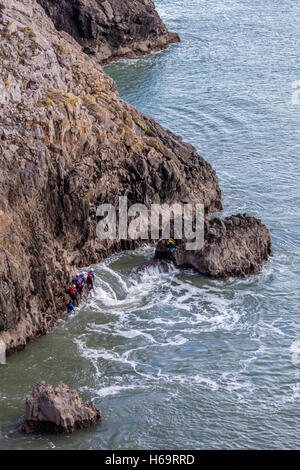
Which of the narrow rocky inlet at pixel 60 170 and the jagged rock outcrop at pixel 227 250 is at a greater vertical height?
the narrow rocky inlet at pixel 60 170

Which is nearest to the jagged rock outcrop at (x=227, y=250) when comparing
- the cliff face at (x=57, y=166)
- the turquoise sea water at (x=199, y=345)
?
the turquoise sea water at (x=199, y=345)

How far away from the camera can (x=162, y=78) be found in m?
93.9

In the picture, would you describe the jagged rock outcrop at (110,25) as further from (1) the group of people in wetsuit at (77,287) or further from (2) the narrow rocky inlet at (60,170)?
(1) the group of people in wetsuit at (77,287)

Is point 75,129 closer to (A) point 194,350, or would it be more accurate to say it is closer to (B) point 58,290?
(B) point 58,290

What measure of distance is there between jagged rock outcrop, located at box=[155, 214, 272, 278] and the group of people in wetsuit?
6.09 metres

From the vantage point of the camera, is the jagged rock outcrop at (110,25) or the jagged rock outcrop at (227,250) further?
the jagged rock outcrop at (110,25)

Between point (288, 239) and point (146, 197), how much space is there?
11565 mm

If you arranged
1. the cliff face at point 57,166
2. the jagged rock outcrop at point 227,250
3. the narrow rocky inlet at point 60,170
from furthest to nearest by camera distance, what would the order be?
1. the jagged rock outcrop at point 227,250
2. the narrow rocky inlet at point 60,170
3. the cliff face at point 57,166

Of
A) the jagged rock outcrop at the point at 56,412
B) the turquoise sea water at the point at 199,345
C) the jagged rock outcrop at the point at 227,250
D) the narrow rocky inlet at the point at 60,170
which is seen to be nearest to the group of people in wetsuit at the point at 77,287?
the narrow rocky inlet at the point at 60,170

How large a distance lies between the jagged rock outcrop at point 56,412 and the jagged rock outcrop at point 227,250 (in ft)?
58.4

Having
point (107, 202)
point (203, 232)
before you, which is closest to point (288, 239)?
point (203, 232)

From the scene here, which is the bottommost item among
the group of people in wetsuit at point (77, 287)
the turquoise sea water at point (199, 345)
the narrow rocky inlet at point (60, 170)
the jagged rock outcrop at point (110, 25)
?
the turquoise sea water at point (199, 345)

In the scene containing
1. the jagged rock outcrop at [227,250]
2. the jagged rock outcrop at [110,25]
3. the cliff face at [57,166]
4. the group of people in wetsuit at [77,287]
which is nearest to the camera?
the cliff face at [57,166]

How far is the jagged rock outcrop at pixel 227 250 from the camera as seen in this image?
49.5 metres
